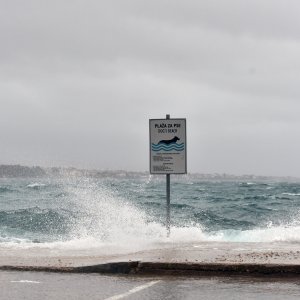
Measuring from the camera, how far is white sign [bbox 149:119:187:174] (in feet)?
40.2

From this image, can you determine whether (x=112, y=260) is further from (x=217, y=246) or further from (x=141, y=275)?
(x=217, y=246)

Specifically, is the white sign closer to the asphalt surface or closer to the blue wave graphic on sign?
the blue wave graphic on sign

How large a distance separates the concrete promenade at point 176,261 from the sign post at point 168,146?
1532mm

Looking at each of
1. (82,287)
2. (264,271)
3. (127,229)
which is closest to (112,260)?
(82,287)

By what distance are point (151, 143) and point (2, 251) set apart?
3194mm

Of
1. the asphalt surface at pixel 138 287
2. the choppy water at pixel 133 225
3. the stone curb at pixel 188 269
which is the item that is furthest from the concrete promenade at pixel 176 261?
the choppy water at pixel 133 225

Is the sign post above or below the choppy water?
above

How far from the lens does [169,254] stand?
9.95 metres

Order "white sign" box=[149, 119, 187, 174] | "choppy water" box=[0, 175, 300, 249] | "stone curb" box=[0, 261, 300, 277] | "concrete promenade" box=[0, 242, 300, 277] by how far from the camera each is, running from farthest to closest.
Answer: "choppy water" box=[0, 175, 300, 249] < "white sign" box=[149, 119, 187, 174] < "concrete promenade" box=[0, 242, 300, 277] < "stone curb" box=[0, 261, 300, 277]

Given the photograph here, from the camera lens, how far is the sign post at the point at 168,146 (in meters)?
12.3

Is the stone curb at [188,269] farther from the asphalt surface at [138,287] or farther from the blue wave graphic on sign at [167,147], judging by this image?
the blue wave graphic on sign at [167,147]

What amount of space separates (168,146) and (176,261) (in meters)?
3.57

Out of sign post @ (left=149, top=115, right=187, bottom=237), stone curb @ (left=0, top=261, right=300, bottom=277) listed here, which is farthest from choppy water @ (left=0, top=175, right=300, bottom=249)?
stone curb @ (left=0, top=261, right=300, bottom=277)

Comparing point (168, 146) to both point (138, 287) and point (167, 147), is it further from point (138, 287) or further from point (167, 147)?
point (138, 287)
